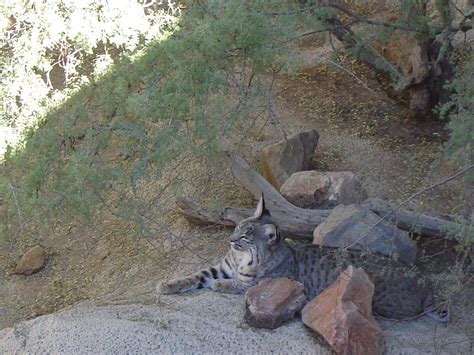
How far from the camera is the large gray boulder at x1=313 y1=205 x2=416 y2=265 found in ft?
17.1

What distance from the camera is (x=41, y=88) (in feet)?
16.4

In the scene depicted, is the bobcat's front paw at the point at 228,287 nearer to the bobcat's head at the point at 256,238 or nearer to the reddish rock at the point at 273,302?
the bobcat's head at the point at 256,238

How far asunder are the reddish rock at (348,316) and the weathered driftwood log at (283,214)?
2.27 ft

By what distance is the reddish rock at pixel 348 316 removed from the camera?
4.19m

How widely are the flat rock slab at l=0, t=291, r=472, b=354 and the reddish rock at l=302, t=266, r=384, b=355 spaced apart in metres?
0.10

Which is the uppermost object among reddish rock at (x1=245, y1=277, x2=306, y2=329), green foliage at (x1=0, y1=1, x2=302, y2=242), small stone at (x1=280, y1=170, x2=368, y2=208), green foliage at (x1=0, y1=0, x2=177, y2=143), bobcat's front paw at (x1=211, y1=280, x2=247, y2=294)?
green foliage at (x1=0, y1=0, x2=177, y2=143)

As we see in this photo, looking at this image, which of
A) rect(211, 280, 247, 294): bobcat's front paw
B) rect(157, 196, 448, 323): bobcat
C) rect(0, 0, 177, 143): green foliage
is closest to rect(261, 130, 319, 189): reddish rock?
rect(157, 196, 448, 323): bobcat

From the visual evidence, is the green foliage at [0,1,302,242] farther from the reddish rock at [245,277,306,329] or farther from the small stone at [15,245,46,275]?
the small stone at [15,245,46,275]

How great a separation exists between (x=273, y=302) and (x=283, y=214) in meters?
1.50

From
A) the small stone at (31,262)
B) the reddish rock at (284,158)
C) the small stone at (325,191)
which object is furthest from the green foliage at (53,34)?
the small stone at (31,262)

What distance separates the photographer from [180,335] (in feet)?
14.2

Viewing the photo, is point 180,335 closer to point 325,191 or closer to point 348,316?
point 348,316

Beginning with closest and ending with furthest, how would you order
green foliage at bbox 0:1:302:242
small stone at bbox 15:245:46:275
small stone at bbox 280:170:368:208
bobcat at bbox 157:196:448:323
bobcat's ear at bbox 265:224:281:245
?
green foliage at bbox 0:1:302:242, bobcat at bbox 157:196:448:323, bobcat's ear at bbox 265:224:281:245, small stone at bbox 280:170:368:208, small stone at bbox 15:245:46:275

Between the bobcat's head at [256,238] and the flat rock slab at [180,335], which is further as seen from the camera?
the bobcat's head at [256,238]
